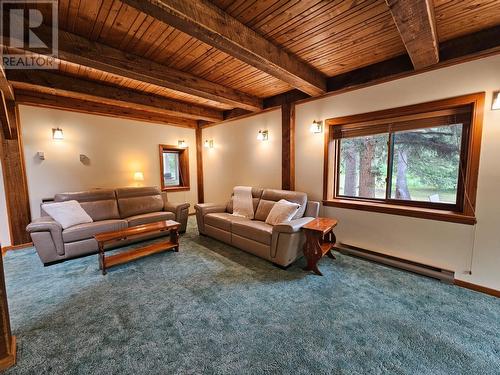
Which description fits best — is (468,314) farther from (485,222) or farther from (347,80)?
(347,80)

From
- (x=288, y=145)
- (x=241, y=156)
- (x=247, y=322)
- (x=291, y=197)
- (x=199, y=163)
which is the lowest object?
(x=247, y=322)

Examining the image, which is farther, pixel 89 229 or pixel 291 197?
pixel 291 197

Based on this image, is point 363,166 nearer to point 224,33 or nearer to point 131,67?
point 224,33

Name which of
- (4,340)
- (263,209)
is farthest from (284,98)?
(4,340)

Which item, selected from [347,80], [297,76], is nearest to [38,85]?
[297,76]

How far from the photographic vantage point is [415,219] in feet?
8.69

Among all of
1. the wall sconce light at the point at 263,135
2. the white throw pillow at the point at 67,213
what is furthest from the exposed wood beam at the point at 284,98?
the white throw pillow at the point at 67,213

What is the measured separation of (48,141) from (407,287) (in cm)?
586

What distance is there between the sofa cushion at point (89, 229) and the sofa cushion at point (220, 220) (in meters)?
1.39

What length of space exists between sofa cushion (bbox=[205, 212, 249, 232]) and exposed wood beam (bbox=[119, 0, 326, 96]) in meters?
2.24

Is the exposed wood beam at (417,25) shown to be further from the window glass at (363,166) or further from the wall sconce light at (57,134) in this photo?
the wall sconce light at (57,134)

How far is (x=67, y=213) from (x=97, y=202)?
57cm

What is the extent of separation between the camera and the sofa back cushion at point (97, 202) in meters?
3.63

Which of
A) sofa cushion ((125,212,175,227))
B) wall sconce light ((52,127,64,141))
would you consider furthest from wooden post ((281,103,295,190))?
wall sconce light ((52,127,64,141))
